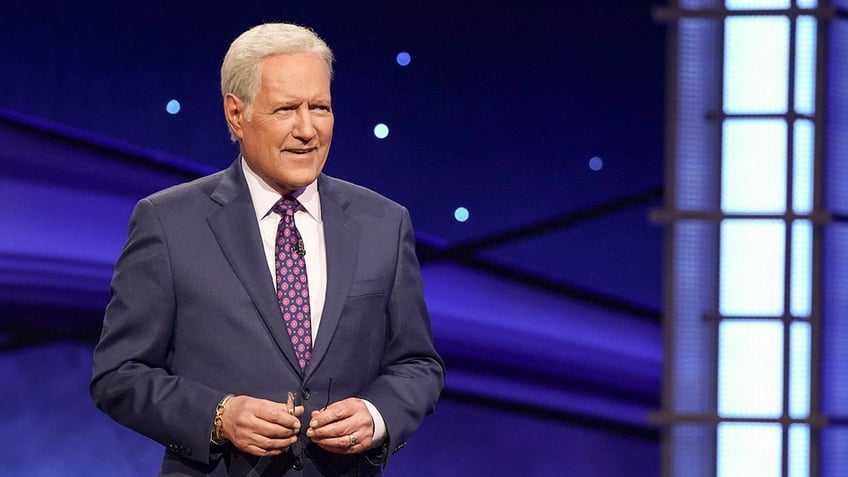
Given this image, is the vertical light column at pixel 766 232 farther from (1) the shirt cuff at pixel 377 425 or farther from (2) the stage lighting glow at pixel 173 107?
(1) the shirt cuff at pixel 377 425

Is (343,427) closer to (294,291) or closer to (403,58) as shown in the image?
(294,291)

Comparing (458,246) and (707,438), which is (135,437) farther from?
(707,438)

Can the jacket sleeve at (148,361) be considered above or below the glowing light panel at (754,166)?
below

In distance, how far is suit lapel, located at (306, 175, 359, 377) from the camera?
1895 mm

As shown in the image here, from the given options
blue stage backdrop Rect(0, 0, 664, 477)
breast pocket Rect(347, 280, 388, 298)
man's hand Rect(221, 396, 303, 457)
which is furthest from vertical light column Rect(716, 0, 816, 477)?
man's hand Rect(221, 396, 303, 457)

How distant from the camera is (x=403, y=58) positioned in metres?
3.53

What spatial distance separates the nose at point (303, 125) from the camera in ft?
6.18

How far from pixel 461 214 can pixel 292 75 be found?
5.46ft

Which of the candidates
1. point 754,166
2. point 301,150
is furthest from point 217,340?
point 754,166

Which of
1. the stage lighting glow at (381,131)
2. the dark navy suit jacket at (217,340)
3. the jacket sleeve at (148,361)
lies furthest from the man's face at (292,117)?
the stage lighting glow at (381,131)

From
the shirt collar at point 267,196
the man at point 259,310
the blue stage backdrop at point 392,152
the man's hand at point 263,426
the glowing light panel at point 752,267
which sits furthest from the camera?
the blue stage backdrop at point 392,152

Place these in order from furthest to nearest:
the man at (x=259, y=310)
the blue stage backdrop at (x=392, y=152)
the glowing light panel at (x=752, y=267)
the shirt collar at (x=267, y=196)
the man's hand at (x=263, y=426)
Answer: the blue stage backdrop at (x=392, y=152)
the glowing light panel at (x=752, y=267)
the shirt collar at (x=267, y=196)
the man at (x=259, y=310)
the man's hand at (x=263, y=426)

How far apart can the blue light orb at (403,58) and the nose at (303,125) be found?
1651 mm

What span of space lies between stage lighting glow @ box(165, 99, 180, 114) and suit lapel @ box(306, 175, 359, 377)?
1.58 metres
